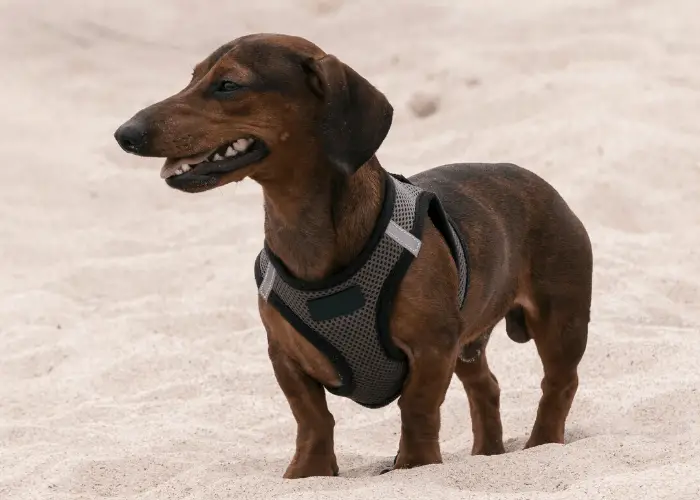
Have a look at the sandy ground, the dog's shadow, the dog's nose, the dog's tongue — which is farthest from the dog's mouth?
the dog's shadow

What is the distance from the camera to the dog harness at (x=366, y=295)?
11.0 feet

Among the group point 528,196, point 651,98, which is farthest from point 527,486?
point 651,98

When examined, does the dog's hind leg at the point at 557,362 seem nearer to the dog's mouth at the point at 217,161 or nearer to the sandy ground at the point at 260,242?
the sandy ground at the point at 260,242

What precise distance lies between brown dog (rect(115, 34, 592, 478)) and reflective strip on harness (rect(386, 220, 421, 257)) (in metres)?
0.03

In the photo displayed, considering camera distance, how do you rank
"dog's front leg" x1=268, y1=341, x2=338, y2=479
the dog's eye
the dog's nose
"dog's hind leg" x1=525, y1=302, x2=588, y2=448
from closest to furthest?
1. the dog's nose
2. the dog's eye
3. "dog's front leg" x1=268, y1=341, x2=338, y2=479
4. "dog's hind leg" x1=525, y1=302, x2=588, y2=448

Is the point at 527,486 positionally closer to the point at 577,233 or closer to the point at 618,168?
the point at 577,233

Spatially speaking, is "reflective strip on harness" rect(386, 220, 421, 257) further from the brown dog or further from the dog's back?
the dog's back

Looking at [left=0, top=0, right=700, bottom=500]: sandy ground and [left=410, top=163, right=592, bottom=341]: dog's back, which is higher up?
[left=410, top=163, right=592, bottom=341]: dog's back

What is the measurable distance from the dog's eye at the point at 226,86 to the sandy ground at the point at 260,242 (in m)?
1.13

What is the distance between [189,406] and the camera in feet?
16.5

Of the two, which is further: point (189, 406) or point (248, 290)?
point (248, 290)

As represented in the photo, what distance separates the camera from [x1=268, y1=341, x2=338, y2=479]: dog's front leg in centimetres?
359

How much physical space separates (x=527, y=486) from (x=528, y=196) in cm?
125

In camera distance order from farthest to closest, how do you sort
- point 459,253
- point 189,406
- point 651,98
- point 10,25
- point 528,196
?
point 10,25 → point 651,98 → point 189,406 → point 528,196 → point 459,253
